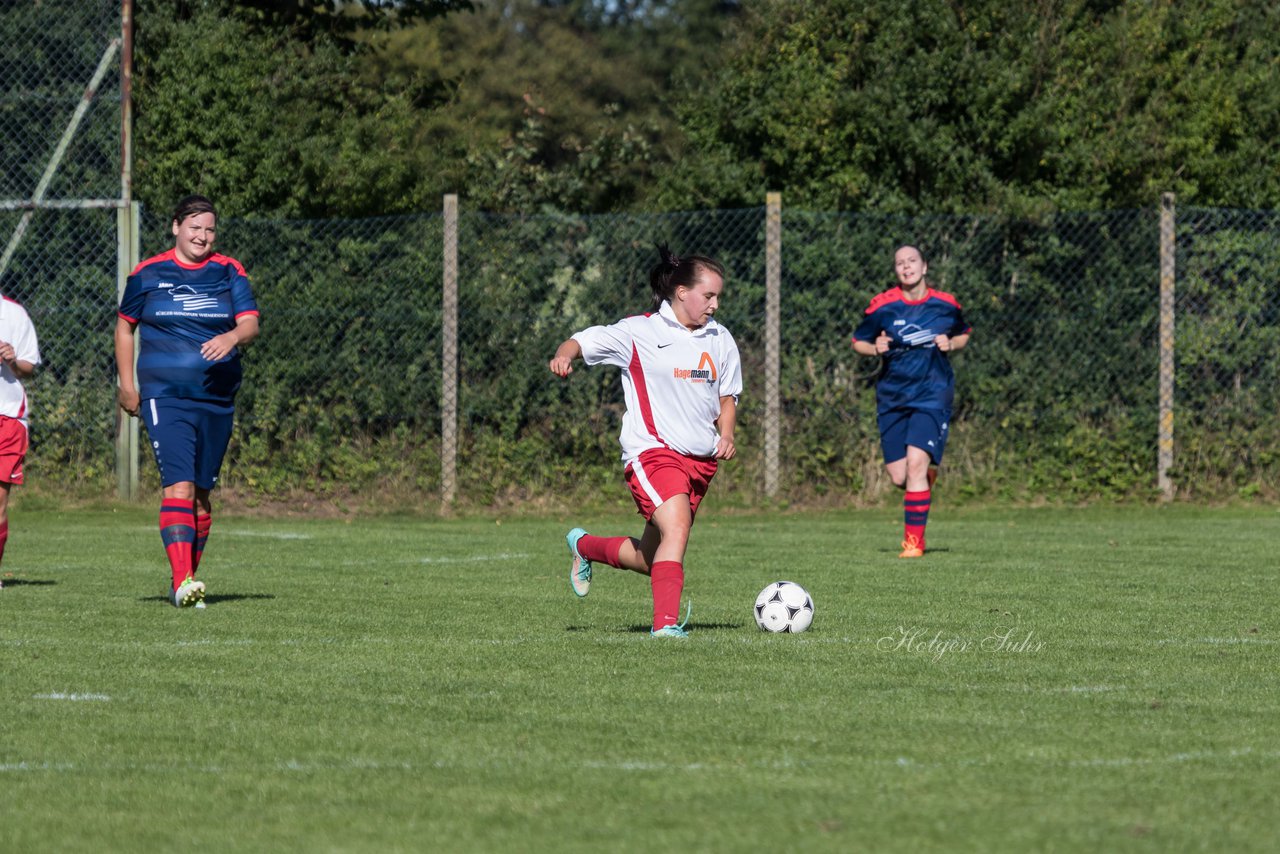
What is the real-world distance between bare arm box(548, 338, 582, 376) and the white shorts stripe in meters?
0.56

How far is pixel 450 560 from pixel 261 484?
16.2 ft

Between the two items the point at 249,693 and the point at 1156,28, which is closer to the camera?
the point at 249,693

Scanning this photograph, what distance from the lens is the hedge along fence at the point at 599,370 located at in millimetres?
16938

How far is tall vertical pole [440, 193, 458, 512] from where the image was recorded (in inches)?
658

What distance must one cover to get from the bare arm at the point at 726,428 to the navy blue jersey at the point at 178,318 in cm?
270

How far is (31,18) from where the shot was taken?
17406 mm

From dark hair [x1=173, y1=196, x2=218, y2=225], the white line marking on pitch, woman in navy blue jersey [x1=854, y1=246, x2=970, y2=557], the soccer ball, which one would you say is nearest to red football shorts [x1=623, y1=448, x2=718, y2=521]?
the soccer ball

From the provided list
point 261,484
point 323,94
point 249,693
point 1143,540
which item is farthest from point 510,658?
point 323,94

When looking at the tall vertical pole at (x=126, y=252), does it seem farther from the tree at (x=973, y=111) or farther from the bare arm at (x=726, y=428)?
the bare arm at (x=726, y=428)

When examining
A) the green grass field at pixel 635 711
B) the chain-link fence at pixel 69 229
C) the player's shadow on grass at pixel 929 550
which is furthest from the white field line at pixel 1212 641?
the chain-link fence at pixel 69 229

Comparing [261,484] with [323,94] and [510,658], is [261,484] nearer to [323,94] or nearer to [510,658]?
[323,94]

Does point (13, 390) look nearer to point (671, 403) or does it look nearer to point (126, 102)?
point (671, 403)

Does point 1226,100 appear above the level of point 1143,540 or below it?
above

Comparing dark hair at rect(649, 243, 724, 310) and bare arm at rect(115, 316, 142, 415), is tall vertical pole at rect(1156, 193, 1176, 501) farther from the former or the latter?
bare arm at rect(115, 316, 142, 415)
